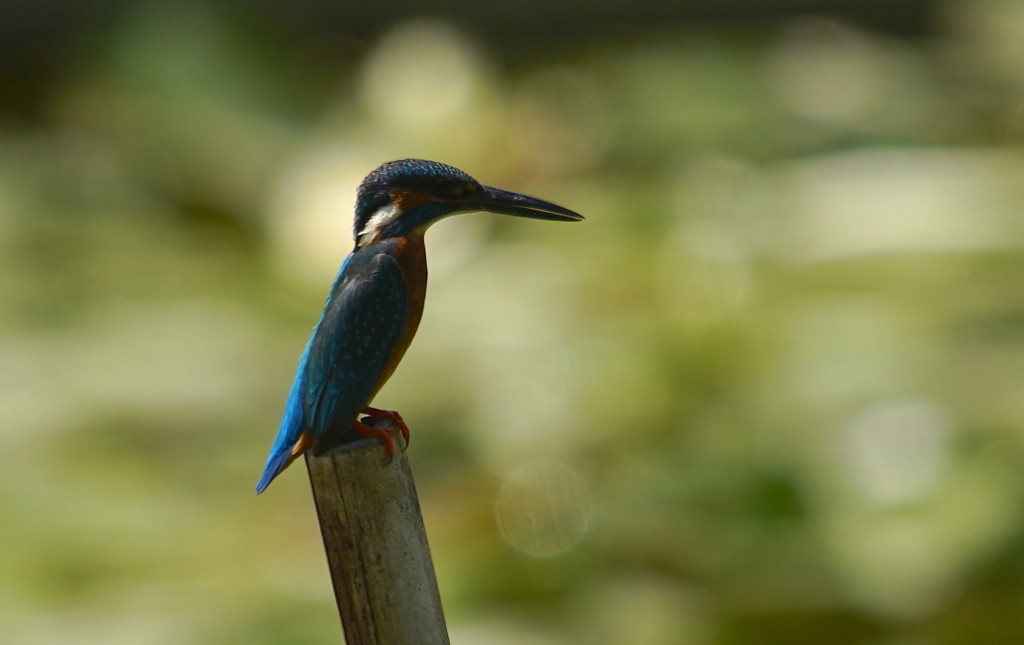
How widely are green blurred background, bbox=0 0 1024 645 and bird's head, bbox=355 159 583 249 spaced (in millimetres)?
1444

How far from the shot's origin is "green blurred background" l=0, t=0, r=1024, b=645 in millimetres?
2398

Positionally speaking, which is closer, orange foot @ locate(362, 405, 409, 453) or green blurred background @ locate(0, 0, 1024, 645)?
orange foot @ locate(362, 405, 409, 453)

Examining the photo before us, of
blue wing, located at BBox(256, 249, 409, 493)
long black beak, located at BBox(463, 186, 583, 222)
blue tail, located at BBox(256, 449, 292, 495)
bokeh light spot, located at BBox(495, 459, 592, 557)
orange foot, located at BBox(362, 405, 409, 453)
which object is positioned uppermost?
long black beak, located at BBox(463, 186, 583, 222)

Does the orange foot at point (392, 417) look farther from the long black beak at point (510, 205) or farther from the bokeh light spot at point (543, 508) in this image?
the bokeh light spot at point (543, 508)

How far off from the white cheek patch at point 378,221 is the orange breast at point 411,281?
34 mm

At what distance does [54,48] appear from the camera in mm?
4832

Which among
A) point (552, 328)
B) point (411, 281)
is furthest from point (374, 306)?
point (552, 328)

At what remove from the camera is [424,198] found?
1.12 meters

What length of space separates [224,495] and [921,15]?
4.56 metres

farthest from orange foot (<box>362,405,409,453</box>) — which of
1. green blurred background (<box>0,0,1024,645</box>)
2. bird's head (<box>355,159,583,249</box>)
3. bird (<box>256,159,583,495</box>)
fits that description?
green blurred background (<box>0,0,1024,645</box>)

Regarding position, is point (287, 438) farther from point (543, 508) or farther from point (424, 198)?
point (543, 508)

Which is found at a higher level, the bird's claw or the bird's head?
the bird's head

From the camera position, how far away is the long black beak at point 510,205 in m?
1.12

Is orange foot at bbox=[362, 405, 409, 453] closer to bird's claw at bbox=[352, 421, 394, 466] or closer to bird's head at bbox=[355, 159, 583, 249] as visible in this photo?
bird's claw at bbox=[352, 421, 394, 466]
